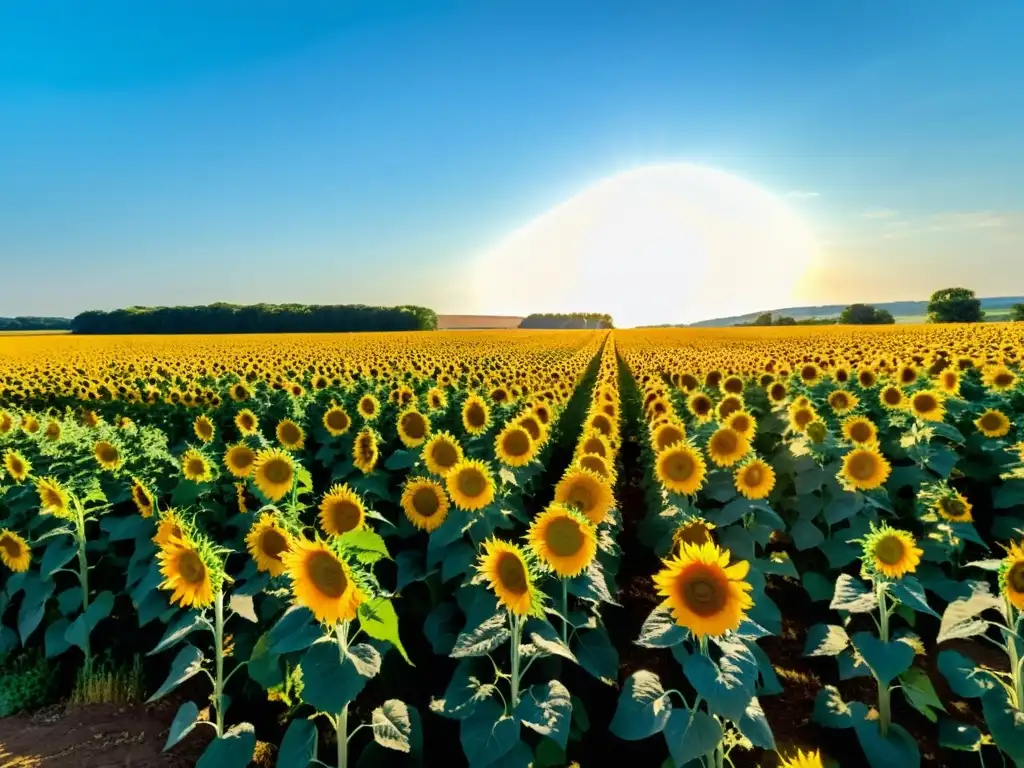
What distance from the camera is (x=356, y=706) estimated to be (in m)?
4.39

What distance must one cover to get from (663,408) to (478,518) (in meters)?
4.95

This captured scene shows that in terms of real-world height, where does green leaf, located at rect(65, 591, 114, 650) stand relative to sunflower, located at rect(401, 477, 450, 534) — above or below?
below

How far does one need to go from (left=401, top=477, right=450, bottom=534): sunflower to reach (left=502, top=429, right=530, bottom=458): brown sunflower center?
0.91 metres

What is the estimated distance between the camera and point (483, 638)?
322 centimetres

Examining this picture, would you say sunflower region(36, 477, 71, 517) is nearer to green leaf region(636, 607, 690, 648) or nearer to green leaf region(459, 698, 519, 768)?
green leaf region(459, 698, 519, 768)

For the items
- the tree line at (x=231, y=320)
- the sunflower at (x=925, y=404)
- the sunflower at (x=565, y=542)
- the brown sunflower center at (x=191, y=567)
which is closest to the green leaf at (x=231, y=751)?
the brown sunflower center at (x=191, y=567)

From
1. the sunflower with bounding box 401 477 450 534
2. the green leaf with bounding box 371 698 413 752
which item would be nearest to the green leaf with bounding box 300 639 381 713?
the green leaf with bounding box 371 698 413 752

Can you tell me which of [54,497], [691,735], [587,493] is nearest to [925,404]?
[587,493]

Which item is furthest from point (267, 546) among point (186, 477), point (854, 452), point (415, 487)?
point (854, 452)

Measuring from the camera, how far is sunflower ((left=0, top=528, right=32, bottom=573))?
16.1 feet

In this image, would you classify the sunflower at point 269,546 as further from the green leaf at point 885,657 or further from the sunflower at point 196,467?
the green leaf at point 885,657

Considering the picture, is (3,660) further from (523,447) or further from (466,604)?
(523,447)

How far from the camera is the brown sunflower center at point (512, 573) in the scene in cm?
301

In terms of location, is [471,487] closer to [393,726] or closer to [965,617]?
[393,726]
